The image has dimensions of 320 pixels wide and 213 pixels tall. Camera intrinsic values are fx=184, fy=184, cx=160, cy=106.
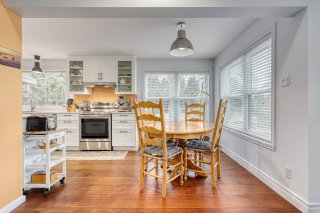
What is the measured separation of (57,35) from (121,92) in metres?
1.87

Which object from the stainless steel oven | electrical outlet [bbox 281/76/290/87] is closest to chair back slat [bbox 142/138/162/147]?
electrical outlet [bbox 281/76/290/87]

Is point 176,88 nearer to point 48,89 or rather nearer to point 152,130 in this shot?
point 152,130

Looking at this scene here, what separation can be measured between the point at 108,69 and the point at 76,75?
2.72 ft

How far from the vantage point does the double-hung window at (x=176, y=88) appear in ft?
16.2

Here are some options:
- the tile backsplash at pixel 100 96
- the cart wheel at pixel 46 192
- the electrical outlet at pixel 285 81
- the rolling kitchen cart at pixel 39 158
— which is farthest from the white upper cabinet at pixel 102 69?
the electrical outlet at pixel 285 81

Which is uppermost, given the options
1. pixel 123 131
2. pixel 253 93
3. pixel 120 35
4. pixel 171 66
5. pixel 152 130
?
pixel 120 35

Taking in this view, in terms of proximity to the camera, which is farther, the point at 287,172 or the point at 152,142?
the point at 152,142

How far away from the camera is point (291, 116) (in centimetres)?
201

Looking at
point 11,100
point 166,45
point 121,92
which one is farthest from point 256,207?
point 121,92

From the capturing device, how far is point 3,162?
183cm

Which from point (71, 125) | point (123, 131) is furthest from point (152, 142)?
point (71, 125)

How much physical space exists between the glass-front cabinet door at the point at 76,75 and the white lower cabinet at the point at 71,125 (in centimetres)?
67

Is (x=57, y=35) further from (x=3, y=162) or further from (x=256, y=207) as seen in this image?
(x=256, y=207)

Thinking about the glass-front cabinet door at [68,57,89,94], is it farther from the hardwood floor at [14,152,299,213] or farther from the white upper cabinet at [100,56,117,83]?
the hardwood floor at [14,152,299,213]
